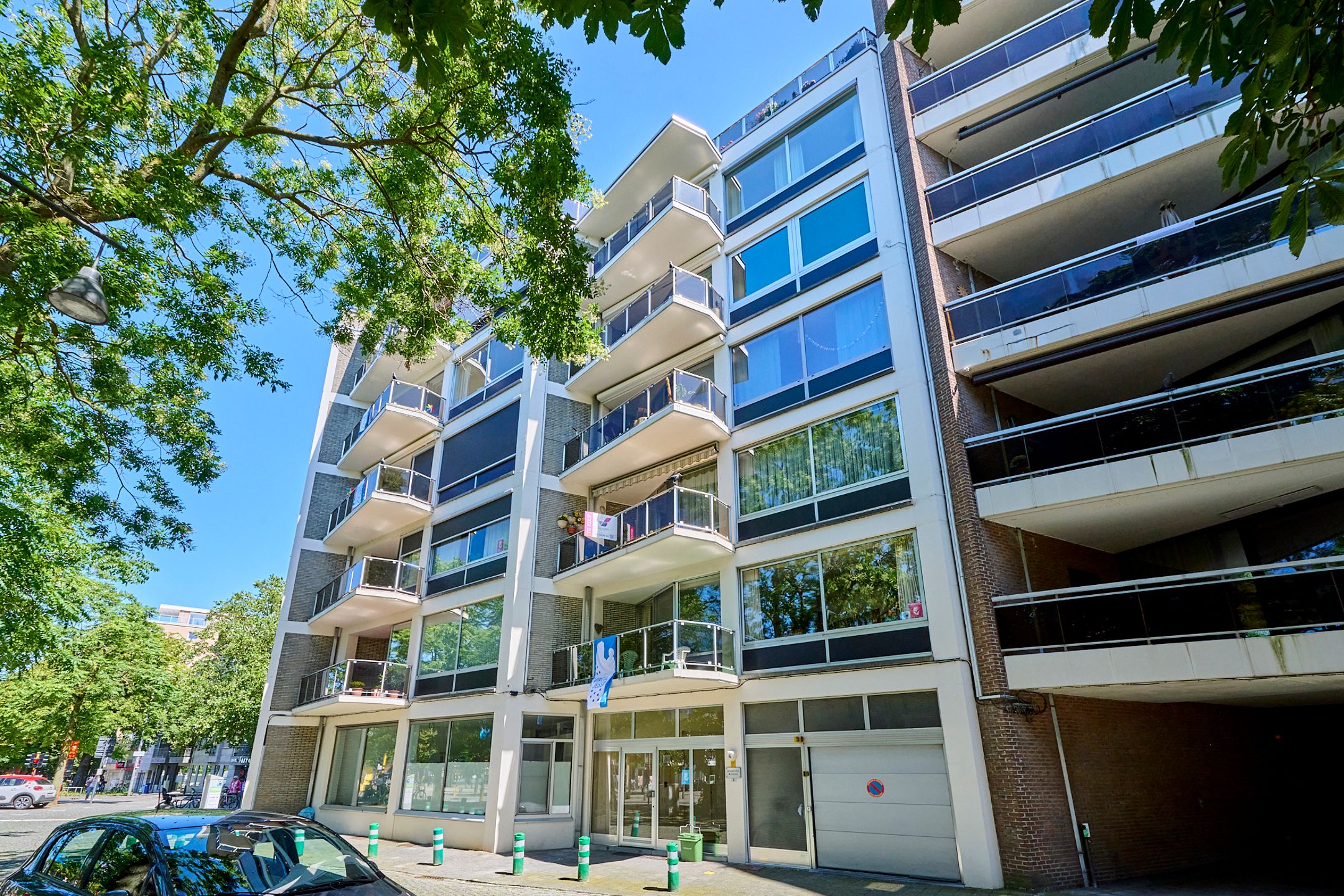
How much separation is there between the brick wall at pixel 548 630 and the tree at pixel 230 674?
23.1 metres

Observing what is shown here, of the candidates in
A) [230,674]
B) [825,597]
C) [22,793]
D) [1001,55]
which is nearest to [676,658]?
[825,597]

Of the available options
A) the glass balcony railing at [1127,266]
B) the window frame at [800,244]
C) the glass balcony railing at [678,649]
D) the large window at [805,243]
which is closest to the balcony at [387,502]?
the glass balcony railing at [678,649]

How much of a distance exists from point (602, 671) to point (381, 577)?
920cm

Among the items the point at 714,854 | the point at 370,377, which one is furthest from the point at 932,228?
the point at 370,377

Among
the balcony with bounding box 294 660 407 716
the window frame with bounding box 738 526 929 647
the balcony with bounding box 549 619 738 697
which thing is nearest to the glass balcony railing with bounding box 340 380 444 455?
the balcony with bounding box 294 660 407 716

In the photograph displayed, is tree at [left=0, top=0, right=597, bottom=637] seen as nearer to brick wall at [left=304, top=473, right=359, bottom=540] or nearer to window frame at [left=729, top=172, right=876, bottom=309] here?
window frame at [left=729, top=172, right=876, bottom=309]

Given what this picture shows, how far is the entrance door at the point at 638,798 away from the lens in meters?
15.6

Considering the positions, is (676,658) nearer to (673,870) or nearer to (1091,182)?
(673,870)

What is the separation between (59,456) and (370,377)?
1726 cm

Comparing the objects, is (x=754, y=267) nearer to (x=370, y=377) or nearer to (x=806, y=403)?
(x=806, y=403)

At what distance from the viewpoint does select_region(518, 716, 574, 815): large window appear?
16.8 metres

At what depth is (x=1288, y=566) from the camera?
9609 millimetres

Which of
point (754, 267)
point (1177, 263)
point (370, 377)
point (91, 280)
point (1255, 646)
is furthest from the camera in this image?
point (370, 377)

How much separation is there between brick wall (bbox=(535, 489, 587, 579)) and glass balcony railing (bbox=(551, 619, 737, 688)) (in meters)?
3.48
